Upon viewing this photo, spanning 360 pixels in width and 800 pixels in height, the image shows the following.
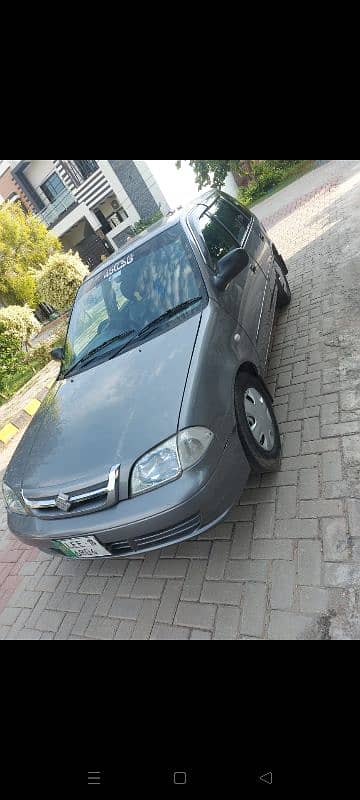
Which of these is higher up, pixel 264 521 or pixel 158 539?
pixel 158 539

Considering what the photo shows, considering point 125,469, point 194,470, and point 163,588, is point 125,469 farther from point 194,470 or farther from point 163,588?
point 163,588

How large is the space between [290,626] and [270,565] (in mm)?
362

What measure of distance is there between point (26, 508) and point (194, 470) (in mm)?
1170

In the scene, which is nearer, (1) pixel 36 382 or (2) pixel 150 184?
(1) pixel 36 382

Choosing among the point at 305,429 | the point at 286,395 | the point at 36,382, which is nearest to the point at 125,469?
the point at 305,429

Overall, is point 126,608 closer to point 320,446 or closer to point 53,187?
point 320,446

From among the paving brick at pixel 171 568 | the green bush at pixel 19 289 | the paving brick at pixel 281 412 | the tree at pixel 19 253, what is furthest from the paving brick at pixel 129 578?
the green bush at pixel 19 289

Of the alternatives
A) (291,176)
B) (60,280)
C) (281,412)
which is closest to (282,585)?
(281,412)

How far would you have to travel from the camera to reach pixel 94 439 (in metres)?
2.40

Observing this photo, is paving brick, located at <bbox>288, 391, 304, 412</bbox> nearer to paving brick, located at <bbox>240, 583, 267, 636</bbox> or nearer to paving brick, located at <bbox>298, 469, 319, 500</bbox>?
paving brick, located at <bbox>298, 469, 319, 500</bbox>

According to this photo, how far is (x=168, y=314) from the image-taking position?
9.37 ft

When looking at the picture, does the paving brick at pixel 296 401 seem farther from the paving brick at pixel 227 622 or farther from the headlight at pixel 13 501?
the headlight at pixel 13 501

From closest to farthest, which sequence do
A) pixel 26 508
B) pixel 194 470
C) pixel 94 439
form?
pixel 194 470 < pixel 94 439 < pixel 26 508

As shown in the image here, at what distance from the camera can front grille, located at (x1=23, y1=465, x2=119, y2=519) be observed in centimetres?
219
